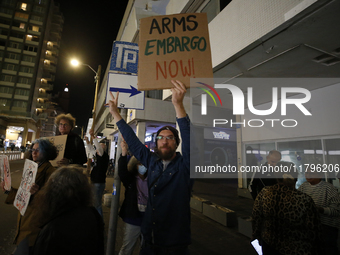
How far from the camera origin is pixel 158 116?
14547 mm

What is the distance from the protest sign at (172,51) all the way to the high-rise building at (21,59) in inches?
2164

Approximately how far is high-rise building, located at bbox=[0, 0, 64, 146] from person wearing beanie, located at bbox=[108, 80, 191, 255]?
Result: 5527 centimetres

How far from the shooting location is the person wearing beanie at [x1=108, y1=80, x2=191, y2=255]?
1.80 m

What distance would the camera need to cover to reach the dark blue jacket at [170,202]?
5.91 feet

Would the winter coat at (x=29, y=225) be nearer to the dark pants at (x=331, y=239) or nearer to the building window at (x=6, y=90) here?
the dark pants at (x=331, y=239)

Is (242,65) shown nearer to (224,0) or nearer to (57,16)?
(224,0)

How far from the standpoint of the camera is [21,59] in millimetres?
47750

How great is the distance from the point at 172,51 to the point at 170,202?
1.66 metres

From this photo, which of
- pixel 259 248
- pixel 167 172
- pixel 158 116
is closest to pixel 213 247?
pixel 259 248

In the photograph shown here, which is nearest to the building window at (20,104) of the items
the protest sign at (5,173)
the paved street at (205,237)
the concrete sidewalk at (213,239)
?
the paved street at (205,237)

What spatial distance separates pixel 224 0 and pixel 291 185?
6.15m

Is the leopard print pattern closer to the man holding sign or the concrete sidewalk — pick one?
the concrete sidewalk

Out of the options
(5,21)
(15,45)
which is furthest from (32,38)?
(5,21)

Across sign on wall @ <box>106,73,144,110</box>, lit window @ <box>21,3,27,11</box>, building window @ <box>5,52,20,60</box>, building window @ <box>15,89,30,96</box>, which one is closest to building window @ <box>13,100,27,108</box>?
building window @ <box>15,89,30,96</box>
